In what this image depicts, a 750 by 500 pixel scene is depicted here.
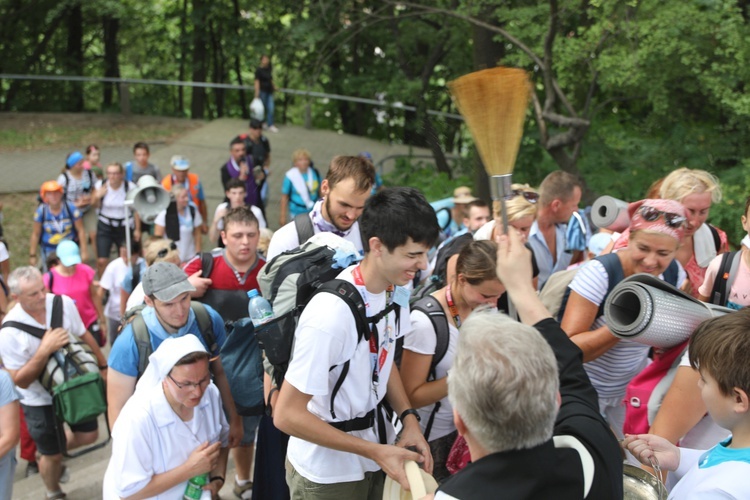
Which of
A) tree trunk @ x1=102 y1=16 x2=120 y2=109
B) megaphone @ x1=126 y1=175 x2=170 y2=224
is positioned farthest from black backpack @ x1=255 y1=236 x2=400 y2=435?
tree trunk @ x1=102 y1=16 x2=120 y2=109

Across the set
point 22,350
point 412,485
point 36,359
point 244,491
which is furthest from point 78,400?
point 412,485

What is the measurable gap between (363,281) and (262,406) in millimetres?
1961

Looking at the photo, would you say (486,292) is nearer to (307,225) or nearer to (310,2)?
(307,225)

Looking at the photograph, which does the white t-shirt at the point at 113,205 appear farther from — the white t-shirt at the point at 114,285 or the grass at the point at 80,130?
the grass at the point at 80,130

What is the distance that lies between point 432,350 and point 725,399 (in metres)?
1.49

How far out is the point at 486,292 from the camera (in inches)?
147

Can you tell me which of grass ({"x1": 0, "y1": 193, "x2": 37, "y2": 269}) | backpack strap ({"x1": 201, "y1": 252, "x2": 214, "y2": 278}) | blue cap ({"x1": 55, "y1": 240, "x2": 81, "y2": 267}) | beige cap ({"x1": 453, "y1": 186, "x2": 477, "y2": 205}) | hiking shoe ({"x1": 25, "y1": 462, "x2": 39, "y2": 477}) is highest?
beige cap ({"x1": 453, "y1": 186, "x2": 477, "y2": 205})

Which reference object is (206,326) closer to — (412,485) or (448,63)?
(412,485)

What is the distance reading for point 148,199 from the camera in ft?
26.1

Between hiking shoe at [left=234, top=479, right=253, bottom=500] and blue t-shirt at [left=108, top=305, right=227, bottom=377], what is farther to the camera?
hiking shoe at [left=234, top=479, right=253, bottom=500]

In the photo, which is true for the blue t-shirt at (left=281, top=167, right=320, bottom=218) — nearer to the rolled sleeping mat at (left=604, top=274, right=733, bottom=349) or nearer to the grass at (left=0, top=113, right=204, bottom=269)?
the grass at (left=0, top=113, right=204, bottom=269)

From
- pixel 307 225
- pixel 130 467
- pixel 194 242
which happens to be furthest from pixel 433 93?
pixel 130 467

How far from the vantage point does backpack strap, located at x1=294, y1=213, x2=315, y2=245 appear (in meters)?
4.17

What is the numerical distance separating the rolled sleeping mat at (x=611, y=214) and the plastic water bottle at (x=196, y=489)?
276 cm
